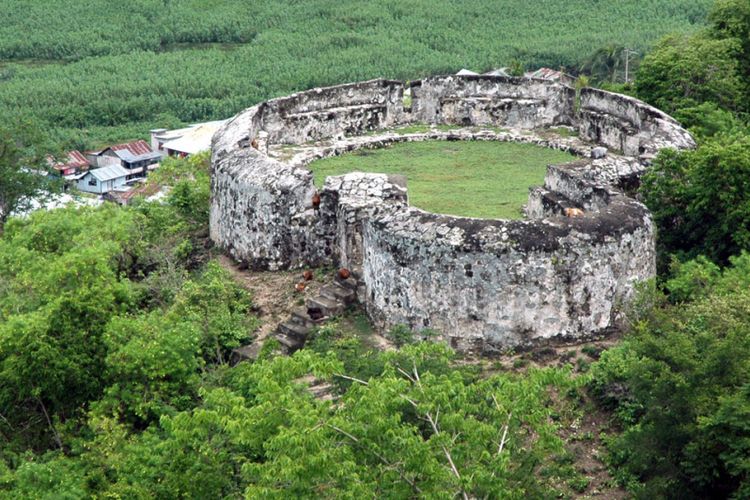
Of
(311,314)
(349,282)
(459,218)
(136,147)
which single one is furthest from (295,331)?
(136,147)

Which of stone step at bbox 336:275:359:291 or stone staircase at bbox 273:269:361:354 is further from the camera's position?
stone step at bbox 336:275:359:291

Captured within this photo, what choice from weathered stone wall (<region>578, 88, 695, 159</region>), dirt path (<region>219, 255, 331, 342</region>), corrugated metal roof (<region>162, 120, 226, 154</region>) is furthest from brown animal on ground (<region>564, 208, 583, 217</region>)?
corrugated metal roof (<region>162, 120, 226, 154</region>)

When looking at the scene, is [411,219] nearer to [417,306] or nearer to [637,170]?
[417,306]

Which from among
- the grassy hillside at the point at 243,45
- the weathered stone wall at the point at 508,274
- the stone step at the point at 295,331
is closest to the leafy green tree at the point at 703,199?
the weathered stone wall at the point at 508,274

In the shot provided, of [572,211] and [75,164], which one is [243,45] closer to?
[75,164]

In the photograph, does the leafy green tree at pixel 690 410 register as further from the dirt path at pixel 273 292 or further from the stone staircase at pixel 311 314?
the dirt path at pixel 273 292

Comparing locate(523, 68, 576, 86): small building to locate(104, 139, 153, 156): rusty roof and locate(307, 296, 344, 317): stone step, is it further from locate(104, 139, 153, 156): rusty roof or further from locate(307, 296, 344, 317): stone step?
locate(104, 139, 153, 156): rusty roof

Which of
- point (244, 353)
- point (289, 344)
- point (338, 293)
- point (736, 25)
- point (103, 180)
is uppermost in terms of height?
point (736, 25)
